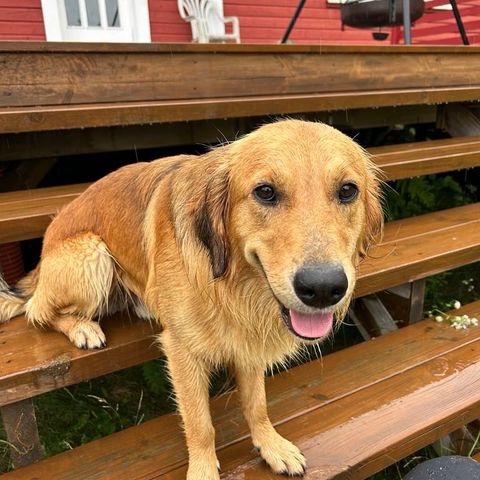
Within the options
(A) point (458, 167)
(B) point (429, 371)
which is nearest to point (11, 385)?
(B) point (429, 371)

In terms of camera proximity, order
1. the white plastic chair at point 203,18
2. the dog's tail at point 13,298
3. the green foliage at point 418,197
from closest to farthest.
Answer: the dog's tail at point 13,298 < the green foliage at point 418,197 < the white plastic chair at point 203,18

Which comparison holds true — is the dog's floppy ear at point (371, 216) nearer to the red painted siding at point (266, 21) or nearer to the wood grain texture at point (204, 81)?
the wood grain texture at point (204, 81)

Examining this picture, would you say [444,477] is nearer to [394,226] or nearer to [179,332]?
[179,332]

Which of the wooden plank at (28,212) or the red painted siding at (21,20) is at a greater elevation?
the red painted siding at (21,20)

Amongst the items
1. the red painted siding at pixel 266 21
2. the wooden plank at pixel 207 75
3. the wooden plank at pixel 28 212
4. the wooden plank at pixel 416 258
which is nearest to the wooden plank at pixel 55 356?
the wooden plank at pixel 28 212

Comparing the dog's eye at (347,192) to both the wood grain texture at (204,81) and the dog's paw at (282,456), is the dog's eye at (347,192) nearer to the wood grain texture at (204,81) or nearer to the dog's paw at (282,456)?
the dog's paw at (282,456)

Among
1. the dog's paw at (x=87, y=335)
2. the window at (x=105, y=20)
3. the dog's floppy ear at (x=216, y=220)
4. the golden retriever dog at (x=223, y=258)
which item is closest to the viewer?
the golden retriever dog at (x=223, y=258)

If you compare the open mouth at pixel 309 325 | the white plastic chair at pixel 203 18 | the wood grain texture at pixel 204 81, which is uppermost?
the white plastic chair at pixel 203 18

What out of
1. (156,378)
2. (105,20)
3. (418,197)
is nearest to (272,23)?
(105,20)

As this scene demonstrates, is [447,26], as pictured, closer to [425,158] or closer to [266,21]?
[266,21]

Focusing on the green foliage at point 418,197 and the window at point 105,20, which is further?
the window at point 105,20

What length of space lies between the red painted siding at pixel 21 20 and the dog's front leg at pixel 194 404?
5.26 metres

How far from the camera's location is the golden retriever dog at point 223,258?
1.46 metres

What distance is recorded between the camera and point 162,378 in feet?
9.07
